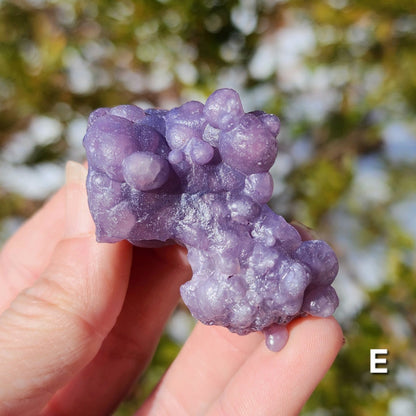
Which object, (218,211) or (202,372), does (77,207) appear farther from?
(202,372)

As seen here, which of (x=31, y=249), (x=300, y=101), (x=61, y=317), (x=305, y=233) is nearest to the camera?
(x=61, y=317)

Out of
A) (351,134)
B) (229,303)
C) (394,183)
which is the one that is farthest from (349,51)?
(229,303)

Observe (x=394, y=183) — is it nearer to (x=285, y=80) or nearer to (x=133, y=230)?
(x=285, y=80)

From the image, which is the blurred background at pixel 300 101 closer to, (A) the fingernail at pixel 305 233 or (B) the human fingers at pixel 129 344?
(B) the human fingers at pixel 129 344

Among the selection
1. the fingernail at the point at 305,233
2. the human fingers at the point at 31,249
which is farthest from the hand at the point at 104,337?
the human fingers at the point at 31,249

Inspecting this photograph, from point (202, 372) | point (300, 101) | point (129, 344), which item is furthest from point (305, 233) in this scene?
point (300, 101)

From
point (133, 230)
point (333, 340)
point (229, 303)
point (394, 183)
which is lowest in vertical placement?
point (394, 183)
